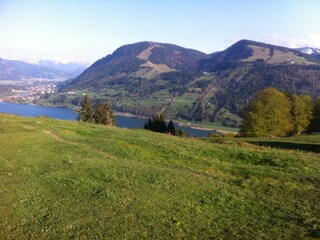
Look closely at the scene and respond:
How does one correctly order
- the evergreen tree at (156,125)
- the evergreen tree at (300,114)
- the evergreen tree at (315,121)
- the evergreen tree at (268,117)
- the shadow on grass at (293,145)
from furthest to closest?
the evergreen tree at (315,121)
the evergreen tree at (300,114)
the evergreen tree at (156,125)
the evergreen tree at (268,117)
the shadow on grass at (293,145)

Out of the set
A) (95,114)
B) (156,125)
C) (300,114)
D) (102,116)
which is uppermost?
(300,114)

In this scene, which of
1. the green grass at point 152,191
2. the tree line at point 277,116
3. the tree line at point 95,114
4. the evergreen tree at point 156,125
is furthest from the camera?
the tree line at point 95,114

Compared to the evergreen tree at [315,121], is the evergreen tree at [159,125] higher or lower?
lower

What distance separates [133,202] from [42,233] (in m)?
5.68

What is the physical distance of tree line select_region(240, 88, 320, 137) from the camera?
91625 millimetres

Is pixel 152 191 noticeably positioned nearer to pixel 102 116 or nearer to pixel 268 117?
pixel 268 117

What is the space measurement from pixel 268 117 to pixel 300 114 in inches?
451

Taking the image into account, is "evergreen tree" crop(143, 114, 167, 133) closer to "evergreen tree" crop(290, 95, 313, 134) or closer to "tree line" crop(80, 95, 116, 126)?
"tree line" crop(80, 95, 116, 126)

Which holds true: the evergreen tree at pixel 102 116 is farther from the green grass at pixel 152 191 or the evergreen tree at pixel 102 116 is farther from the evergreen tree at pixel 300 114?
the green grass at pixel 152 191

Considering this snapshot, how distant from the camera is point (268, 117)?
92125mm

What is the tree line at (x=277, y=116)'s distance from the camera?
91.6m

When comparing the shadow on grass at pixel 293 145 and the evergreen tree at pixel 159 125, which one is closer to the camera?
the shadow on grass at pixel 293 145

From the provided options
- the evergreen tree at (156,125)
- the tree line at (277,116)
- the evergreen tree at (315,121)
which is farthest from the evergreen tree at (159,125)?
the evergreen tree at (315,121)

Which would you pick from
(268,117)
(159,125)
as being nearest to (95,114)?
(159,125)
